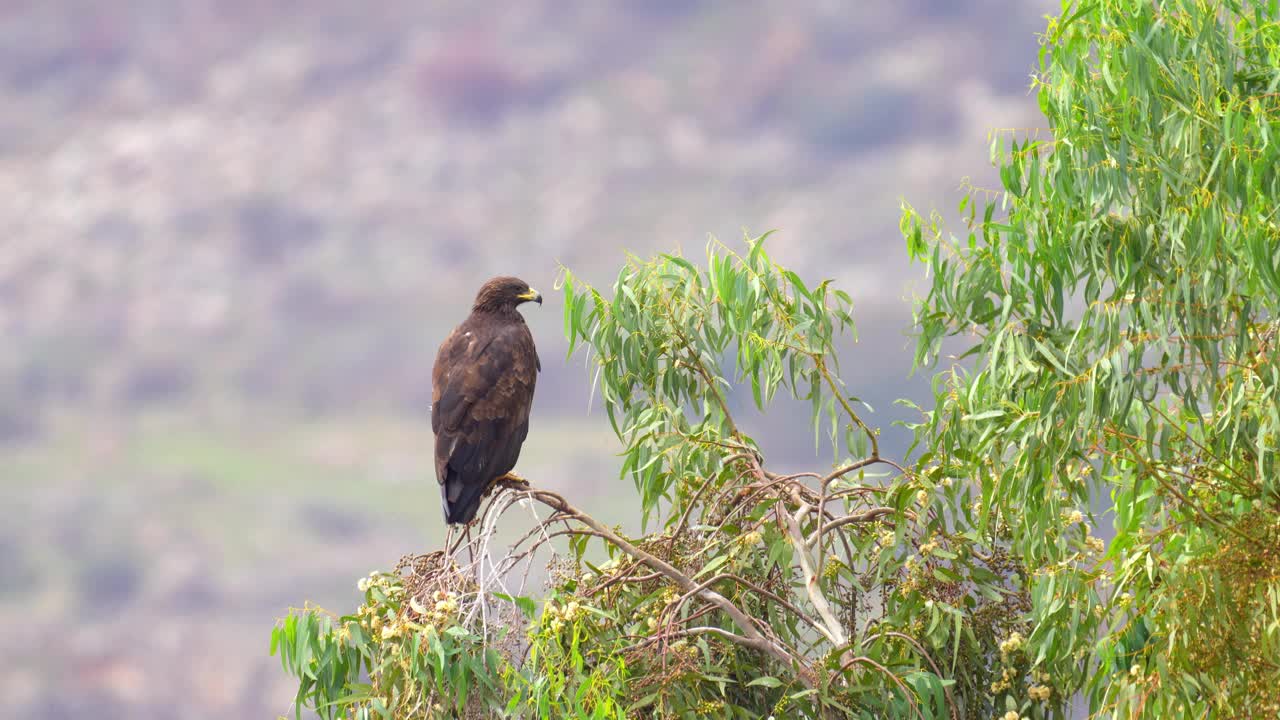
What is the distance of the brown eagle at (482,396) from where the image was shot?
478cm

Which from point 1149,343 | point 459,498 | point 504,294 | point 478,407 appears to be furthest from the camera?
point 504,294

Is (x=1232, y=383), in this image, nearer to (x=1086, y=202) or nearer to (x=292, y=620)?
(x=1086, y=202)

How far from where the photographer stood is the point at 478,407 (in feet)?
16.3

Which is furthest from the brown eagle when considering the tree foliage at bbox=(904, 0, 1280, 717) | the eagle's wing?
the tree foliage at bbox=(904, 0, 1280, 717)

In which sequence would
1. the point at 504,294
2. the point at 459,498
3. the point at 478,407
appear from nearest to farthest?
the point at 459,498 → the point at 478,407 → the point at 504,294

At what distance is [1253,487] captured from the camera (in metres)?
3.82

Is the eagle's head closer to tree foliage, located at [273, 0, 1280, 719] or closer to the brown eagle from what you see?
the brown eagle

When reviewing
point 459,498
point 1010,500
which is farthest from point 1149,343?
point 459,498

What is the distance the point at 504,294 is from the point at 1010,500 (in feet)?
8.89

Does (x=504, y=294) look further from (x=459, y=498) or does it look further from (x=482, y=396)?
(x=459, y=498)

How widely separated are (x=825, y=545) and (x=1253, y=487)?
1.52 metres

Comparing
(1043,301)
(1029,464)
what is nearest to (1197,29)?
(1043,301)

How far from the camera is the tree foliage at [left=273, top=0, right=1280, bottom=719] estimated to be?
351 cm

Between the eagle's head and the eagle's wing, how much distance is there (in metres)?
0.18
